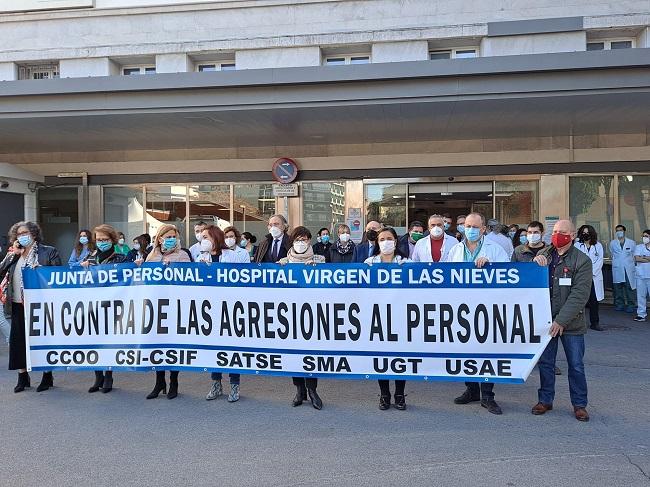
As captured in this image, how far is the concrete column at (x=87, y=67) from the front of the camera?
1532cm

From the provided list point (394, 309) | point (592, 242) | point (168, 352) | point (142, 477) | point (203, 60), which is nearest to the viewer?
point (142, 477)

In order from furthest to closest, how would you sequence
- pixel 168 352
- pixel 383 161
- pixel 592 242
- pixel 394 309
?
pixel 383 161, pixel 592 242, pixel 168 352, pixel 394 309

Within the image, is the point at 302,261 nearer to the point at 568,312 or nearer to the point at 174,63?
the point at 568,312

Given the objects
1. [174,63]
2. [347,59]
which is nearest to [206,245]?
[347,59]

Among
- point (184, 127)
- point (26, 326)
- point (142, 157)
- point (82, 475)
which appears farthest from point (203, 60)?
point (82, 475)

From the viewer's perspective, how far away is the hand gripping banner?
4.82 meters

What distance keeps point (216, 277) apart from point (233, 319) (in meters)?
0.48

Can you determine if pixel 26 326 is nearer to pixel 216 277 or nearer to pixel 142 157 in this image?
pixel 216 277

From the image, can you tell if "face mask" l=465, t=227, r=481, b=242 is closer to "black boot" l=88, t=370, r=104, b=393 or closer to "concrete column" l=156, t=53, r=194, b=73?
"black boot" l=88, t=370, r=104, b=393

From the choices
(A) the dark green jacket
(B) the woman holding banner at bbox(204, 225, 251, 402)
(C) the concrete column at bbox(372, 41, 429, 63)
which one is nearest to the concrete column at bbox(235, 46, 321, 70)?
(C) the concrete column at bbox(372, 41, 429, 63)

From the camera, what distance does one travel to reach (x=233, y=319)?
5211 millimetres

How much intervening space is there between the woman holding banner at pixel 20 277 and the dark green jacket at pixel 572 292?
5481 mm

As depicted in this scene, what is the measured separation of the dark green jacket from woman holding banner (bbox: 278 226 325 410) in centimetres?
231

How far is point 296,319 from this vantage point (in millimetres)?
5105
